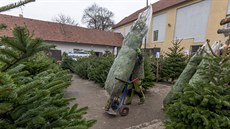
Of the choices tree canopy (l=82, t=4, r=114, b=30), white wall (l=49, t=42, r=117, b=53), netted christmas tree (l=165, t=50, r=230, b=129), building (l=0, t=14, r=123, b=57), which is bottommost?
netted christmas tree (l=165, t=50, r=230, b=129)

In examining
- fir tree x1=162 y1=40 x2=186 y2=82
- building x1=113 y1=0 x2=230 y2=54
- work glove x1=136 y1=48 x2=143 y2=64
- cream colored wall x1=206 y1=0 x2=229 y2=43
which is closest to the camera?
work glove x1=136 y1=48 x2=143 y2=64

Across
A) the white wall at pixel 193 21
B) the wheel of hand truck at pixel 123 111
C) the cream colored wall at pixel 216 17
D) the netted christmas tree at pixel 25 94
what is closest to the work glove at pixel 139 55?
the wheel of hand truck at pixel 123 111

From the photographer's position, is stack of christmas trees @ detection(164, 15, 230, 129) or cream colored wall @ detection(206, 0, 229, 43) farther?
cream colored wall @ detection(206, 0, 229, 43)

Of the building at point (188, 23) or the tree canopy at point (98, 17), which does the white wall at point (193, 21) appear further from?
the tree canopy at point (98, 17)

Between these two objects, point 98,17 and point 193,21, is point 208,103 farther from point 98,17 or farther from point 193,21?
point 98,17

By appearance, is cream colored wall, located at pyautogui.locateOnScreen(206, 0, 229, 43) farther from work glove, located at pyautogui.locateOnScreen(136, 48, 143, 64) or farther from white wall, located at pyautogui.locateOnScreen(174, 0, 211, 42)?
work glove, located at pyautogui.locateOnScreen(136, 48, 143, 64)

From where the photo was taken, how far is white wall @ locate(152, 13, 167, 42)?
1898 cm

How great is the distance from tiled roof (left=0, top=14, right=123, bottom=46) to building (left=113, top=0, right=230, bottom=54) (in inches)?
262

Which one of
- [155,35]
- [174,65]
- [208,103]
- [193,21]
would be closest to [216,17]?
[193,21]

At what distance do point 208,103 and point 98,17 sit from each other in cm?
3576


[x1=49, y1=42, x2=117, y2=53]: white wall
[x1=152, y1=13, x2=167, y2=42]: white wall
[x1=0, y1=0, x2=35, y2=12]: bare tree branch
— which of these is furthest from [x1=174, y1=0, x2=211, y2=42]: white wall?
[x1=0, y1=0, x2=35, y2=12]: bare tree branch

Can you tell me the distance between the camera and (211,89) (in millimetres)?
2396

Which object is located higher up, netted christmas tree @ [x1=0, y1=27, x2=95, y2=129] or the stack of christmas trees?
netted christmas tree @ [x1=0, y1=27, x2=95, y2=129]

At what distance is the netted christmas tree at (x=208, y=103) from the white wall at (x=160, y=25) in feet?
56.9
